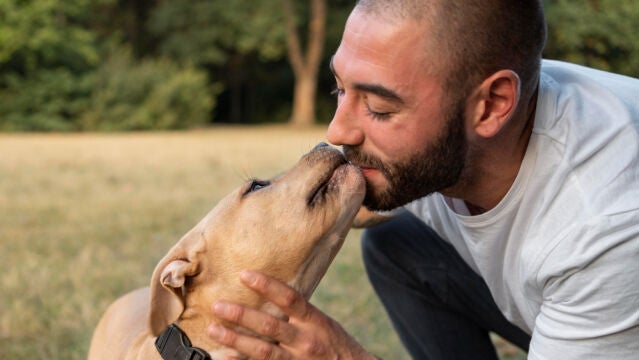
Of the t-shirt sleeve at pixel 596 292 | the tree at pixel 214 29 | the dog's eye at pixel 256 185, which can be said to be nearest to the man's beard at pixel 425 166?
the dog's eye at pixel 256 185

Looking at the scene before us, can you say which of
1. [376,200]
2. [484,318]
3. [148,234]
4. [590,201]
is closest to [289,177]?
[376,200]

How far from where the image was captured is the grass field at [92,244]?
167 inches

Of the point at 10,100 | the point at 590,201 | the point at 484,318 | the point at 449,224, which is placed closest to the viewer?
the point at 590,201

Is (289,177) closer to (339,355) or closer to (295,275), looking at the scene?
(295,275)

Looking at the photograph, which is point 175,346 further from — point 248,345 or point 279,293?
point 279,293

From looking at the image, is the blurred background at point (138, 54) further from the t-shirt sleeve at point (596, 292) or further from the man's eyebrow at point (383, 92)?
the t-shirt sleeve at point (596, 292)

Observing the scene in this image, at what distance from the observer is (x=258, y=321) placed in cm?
252

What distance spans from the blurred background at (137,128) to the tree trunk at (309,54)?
0.20 feet

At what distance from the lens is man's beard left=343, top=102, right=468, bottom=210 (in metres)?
2.60

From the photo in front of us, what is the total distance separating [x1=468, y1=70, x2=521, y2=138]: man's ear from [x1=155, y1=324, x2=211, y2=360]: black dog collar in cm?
123

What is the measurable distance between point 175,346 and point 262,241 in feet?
1.52

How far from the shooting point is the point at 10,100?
23.4 meters

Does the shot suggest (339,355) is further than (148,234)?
No

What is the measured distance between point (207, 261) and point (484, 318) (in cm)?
147
